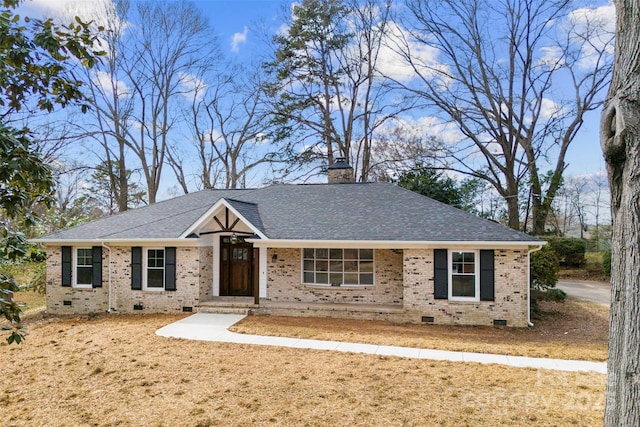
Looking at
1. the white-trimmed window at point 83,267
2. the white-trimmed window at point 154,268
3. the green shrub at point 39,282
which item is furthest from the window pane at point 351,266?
the green shrub at point 39,282

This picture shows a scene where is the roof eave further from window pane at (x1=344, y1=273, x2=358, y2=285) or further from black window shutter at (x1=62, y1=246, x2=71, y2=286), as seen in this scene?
black window shutter at (x1=62, y1=246, x2=71, y2=286)

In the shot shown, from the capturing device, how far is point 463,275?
12.2m

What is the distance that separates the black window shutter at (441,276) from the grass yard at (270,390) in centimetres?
416

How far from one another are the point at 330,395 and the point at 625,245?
15.2 feet

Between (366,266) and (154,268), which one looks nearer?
(366,266)

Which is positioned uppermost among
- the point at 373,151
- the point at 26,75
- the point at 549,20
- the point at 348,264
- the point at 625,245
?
the point at 549,20

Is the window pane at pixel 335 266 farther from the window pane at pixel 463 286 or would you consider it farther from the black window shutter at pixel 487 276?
the black window shutter at pixel 487 276

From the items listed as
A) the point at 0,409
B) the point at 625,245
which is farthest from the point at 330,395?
the point at 0,409

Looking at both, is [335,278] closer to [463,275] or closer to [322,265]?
[322,265]

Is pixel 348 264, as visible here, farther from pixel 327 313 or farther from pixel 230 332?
pixel 230 332

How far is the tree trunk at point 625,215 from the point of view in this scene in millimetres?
3641

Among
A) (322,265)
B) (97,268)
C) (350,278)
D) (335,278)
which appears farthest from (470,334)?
(97,268)

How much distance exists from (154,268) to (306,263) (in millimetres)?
5216

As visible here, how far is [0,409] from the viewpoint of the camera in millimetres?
6293
